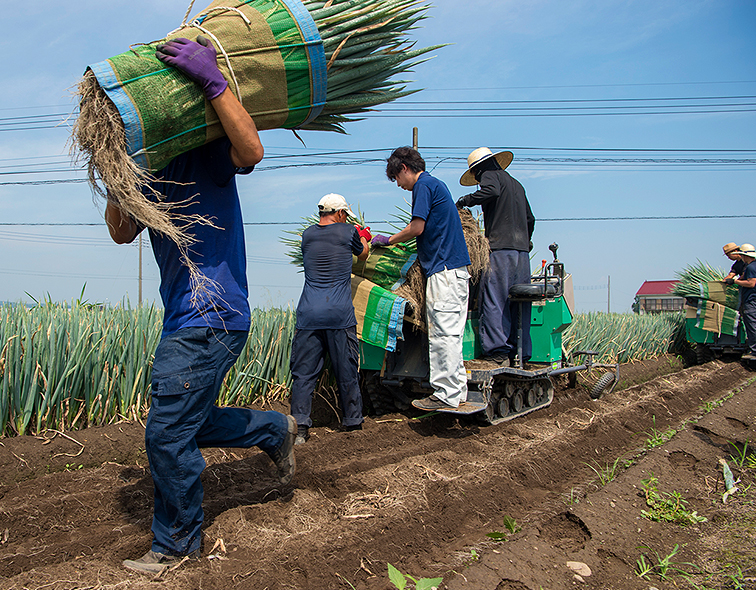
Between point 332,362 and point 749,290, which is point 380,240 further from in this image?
point 749,290

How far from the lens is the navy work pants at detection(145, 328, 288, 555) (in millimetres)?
2158

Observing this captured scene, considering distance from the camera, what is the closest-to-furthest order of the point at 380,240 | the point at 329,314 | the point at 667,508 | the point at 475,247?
the point at 667,508 → the point at 329,314 → the point at 380,240 → the point at 475,247

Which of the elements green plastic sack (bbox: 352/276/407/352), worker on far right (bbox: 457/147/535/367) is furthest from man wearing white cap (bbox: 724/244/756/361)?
green plastic sack (bbox: 352/276/407/352)

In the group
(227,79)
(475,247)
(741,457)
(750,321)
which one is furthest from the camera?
(750,321)

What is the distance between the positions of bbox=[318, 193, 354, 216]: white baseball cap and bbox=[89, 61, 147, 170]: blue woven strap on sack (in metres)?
2.68

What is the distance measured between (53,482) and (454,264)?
3.10 metres

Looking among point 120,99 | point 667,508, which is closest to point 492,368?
point 667,508

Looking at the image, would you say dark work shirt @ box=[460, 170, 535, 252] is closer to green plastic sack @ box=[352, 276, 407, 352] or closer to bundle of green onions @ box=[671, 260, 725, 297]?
green plastic sack @ box=[352, 276, 407, 352]

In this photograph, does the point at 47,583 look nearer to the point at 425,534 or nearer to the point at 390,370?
the point at 425,534

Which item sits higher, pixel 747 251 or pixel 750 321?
pixel 747 251

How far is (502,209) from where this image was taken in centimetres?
523

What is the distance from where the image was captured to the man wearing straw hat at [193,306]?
212 centimetres

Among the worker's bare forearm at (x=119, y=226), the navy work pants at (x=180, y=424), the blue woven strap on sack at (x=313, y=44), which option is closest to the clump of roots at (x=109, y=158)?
the worker's bare forearm at (x=119, y=226)

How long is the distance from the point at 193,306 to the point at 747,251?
10.4 m
